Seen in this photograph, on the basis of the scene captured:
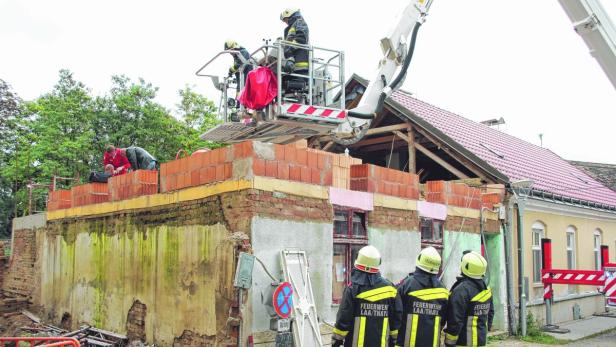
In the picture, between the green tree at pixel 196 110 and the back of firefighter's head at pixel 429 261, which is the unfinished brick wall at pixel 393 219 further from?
the green tree at pixel 196 110

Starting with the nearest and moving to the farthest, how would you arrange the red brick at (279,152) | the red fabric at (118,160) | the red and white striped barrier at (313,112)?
1. the red brick at (279,152)
2. the red and white striped barrier at (313,112)
3. the red fabric at (118,160)

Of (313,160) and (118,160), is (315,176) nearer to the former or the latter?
(313,160)

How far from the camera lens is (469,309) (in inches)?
242

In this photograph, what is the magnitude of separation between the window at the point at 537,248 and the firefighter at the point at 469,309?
29.6ft

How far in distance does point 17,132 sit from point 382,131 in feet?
A: 66.5

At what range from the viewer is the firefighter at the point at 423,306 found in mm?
6035

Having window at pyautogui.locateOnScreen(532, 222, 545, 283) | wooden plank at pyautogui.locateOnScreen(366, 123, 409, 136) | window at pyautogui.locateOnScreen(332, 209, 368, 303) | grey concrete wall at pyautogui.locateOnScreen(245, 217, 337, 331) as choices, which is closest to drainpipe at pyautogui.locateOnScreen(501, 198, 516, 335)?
window at pyautogui.locateOnScreen(532, 222, 545, 283)

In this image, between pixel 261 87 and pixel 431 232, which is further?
pixel 431 232

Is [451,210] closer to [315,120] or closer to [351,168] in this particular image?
[351,168]

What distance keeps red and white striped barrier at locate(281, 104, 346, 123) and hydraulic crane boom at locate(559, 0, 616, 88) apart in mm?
3604

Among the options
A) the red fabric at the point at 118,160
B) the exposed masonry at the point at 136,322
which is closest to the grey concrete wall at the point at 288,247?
the exposed masonry at the point at 136,322

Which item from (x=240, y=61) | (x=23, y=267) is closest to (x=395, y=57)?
(x=240, y=61)

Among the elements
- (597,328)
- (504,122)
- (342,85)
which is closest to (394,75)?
(342,85)

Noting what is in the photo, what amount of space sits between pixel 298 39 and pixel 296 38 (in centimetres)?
3
